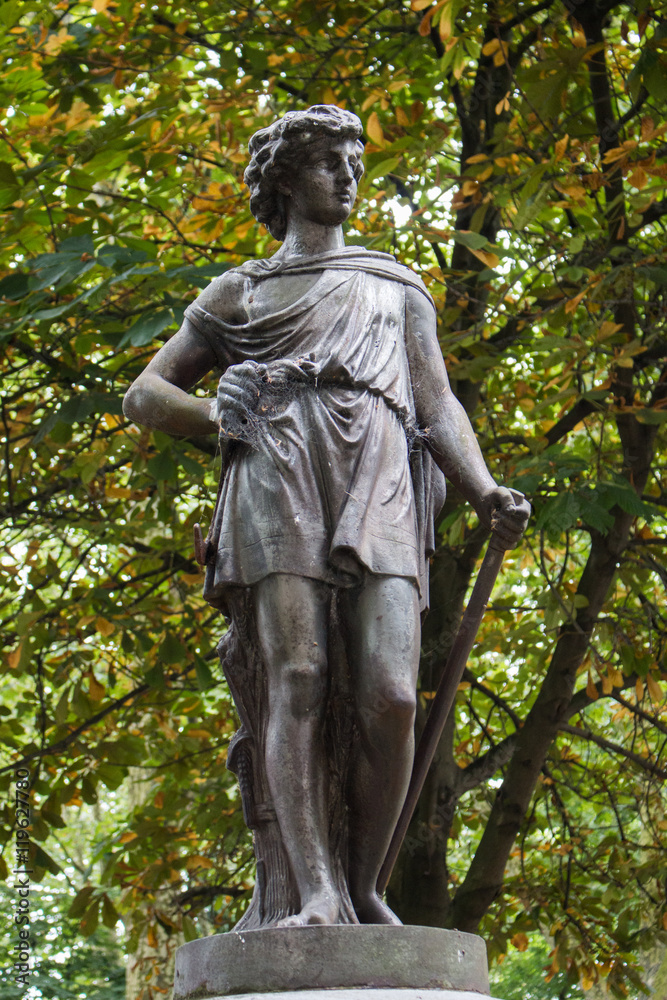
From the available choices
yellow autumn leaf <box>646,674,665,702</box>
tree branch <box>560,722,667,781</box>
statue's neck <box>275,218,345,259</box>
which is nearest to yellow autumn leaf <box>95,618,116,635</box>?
tree branch <box>560,722,667,781</box>

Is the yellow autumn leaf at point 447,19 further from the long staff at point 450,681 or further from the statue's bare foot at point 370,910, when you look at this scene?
the statue's bare foot at point 370,910

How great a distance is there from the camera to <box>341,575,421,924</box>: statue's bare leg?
3441 mm

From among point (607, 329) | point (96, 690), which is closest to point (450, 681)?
point (607, 329)

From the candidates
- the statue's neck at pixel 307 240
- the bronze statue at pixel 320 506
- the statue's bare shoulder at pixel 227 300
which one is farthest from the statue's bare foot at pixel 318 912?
the statue's neck at pixel 307 240

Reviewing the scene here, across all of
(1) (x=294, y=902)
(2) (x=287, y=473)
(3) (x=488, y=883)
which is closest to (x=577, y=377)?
(3) (x=488, y=883)

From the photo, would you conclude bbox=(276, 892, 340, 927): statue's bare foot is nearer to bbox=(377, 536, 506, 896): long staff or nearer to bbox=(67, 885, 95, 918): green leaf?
bbox=(377, 536, 506, 896): long staff

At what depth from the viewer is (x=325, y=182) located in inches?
159

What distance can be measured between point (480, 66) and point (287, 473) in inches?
225

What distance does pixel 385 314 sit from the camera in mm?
3936

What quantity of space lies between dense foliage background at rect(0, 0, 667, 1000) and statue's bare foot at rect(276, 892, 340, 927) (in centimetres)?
304

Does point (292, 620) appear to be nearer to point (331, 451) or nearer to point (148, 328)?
point (331, 451)

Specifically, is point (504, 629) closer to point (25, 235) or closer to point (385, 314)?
point (25, 235)

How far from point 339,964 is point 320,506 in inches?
47.8

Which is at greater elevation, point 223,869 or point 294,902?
point 223,869
